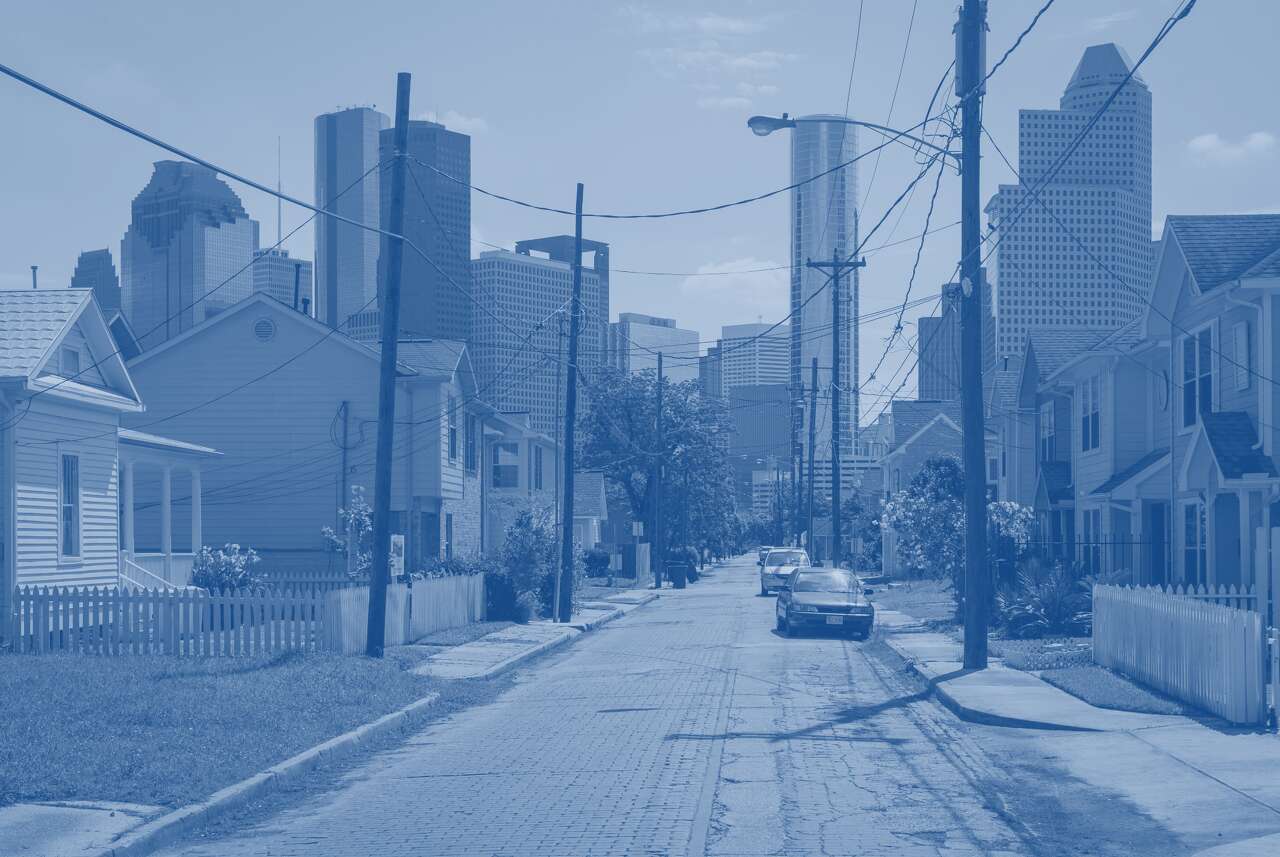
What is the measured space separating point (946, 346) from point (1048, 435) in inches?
352

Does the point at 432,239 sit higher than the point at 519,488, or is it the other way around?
the point at 432,239

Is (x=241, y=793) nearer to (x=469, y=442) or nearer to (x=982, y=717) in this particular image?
(x=982, y=717)

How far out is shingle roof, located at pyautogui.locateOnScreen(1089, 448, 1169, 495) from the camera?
31.6m

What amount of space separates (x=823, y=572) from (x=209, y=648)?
15018 millimetres

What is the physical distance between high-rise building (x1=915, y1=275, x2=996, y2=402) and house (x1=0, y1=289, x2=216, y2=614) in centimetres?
1441

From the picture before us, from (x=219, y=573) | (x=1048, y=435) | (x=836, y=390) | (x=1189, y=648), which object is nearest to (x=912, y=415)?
(x=836, y=390)

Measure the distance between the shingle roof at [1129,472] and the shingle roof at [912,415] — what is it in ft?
144

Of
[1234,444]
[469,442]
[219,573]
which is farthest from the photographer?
[469,442]

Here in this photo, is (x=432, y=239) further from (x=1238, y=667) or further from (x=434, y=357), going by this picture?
(x=1238, y=667)

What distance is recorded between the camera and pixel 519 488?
186ft

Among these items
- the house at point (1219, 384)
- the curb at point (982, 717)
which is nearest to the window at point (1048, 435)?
the house at point (1219, 384)

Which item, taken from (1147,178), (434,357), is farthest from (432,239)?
(1147,178)

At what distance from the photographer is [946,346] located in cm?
5050

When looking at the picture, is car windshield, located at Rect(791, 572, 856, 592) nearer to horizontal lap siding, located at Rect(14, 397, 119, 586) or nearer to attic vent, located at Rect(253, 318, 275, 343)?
horizontal lap siding, located at Rect(14, 397, 119, 586)
